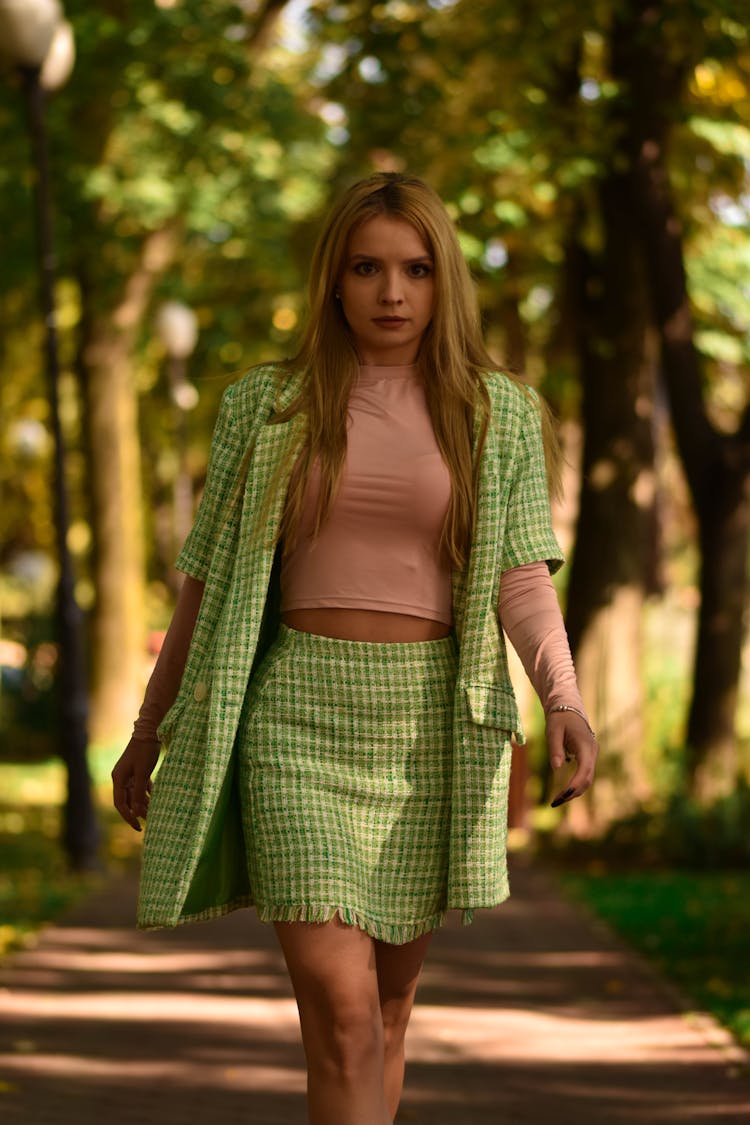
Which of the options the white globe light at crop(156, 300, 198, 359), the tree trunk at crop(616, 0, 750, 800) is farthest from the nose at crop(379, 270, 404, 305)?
the white globe light at crop(156, 300, 198, 359)

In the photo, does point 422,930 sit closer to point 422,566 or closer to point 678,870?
point 422,566

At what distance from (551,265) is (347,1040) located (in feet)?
45.9

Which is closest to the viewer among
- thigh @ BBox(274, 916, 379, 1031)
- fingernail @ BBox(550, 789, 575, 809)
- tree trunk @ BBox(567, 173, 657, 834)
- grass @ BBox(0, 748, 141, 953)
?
fingernail @ BBox(550, 789, 575, 809)

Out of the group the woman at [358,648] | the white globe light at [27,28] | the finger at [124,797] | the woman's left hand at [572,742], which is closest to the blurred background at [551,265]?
the white globe light at [27,28]

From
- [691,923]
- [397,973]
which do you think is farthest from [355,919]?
[691,923]

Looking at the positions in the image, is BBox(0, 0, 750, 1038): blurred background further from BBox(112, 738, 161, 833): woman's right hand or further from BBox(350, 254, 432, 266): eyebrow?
BBox(350, 254, 432, 266): eyebrow

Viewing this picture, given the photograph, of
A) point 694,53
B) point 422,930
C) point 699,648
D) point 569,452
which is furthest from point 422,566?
point 569,452

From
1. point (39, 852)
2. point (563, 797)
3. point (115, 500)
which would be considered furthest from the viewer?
point (115, 500)

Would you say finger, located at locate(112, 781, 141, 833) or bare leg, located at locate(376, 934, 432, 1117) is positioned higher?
finger, located at locate(112, 781, 141, 833)

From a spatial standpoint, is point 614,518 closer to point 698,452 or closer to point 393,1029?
point 698,452

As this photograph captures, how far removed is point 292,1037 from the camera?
7.12 m

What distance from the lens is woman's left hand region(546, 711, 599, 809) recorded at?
11.4ft

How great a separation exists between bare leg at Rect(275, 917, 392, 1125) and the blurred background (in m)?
3.82

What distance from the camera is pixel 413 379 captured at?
3.95 metres
